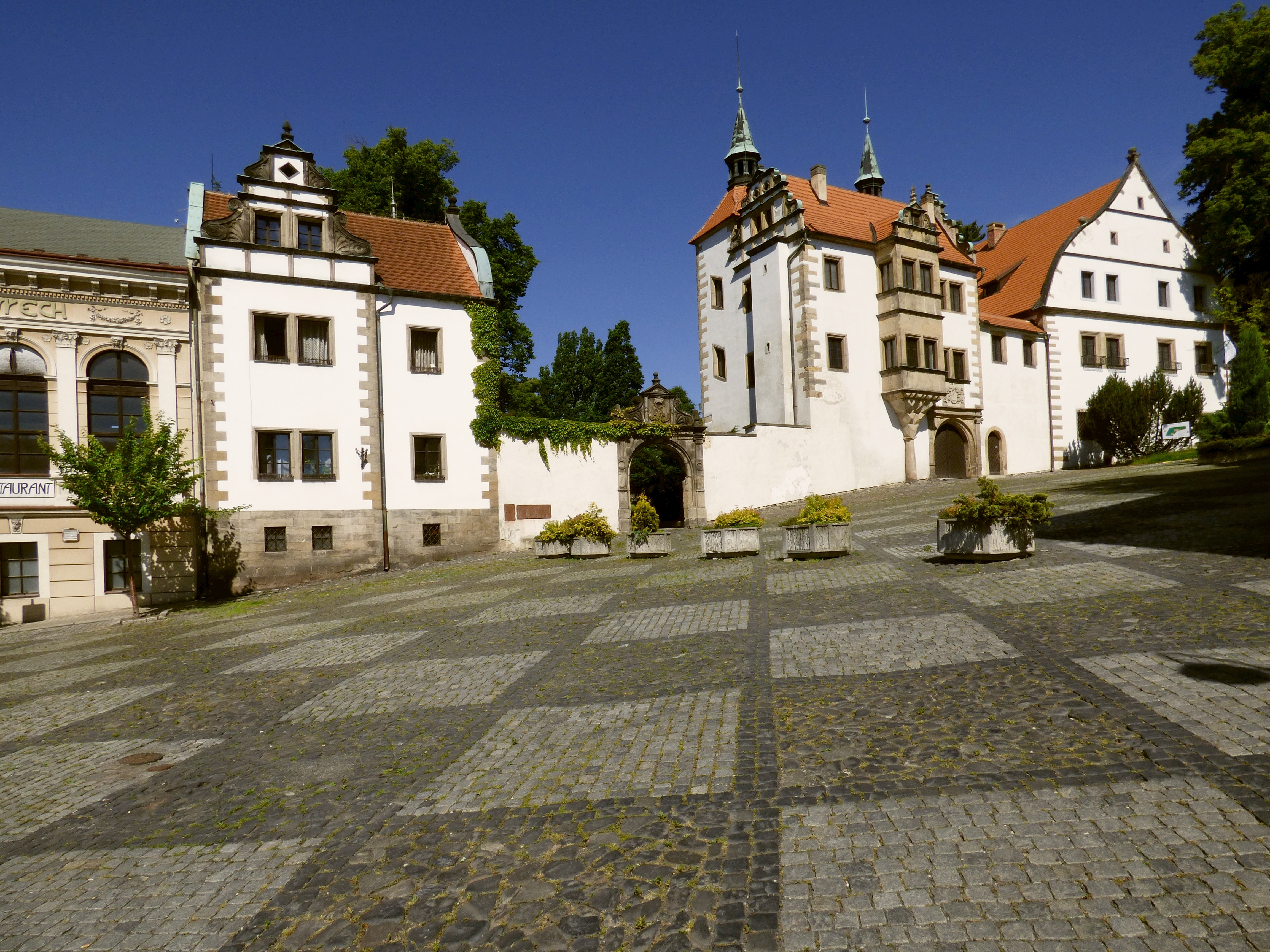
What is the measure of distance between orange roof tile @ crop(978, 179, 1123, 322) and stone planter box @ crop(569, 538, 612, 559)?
97.1ft

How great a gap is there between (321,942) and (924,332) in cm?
3511

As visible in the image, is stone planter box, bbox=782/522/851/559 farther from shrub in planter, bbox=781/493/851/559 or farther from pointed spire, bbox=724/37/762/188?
pointed spire, bbox=724/37/762/188

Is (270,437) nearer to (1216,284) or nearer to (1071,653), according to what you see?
(1071,653)

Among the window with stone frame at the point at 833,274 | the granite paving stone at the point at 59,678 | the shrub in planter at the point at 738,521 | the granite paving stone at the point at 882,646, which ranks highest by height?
the window with stone frame at the point at 833,274

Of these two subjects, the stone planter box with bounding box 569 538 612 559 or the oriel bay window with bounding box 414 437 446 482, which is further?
the oriel bay window with bounding box 414 437 446 482

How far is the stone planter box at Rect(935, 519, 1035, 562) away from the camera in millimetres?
12203

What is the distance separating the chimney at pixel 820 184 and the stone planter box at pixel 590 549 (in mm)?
23212

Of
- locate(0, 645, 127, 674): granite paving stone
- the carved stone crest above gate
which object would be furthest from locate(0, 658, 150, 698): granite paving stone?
the carved stone crest above gate

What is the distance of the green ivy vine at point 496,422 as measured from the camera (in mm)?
25297

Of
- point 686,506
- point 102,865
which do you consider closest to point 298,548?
point 686,506

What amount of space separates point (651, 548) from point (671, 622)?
27.5 ft

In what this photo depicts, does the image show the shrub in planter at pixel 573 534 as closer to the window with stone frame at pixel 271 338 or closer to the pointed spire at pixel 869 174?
the window with stone frame at pixel 271 338

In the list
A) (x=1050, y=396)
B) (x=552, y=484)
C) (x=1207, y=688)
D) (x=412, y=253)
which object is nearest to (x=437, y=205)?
(x=412, y=253)

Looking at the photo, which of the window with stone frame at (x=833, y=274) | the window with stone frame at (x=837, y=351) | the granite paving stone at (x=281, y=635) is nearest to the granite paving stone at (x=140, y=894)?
the granite paving stone at (x=281, y=635)
